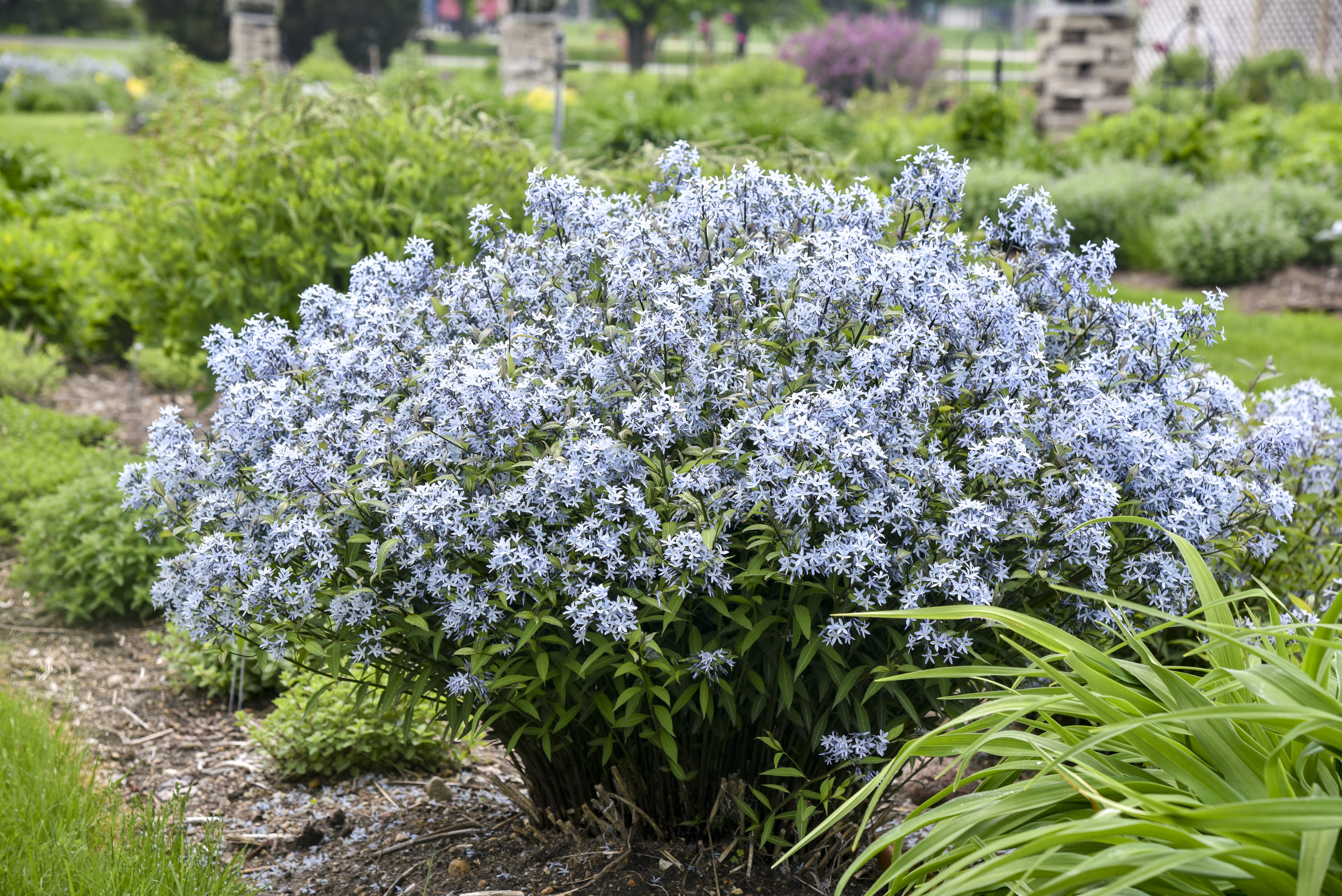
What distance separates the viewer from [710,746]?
240 centimetres

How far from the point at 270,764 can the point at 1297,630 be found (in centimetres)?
295

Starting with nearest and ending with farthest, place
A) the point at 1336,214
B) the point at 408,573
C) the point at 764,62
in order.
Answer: the point at 408,573
the point at 1336,214
the point at 764,62

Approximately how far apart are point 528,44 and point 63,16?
3475cm

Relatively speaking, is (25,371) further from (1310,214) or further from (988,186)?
(1310,214)

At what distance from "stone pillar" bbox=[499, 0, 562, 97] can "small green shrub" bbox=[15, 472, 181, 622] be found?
12474 millimetres

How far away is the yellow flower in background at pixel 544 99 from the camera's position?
13391mm

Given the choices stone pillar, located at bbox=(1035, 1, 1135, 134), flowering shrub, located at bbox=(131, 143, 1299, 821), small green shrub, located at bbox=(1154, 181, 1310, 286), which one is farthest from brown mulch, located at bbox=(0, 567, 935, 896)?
stone pillar, located at bbox=(1035, 1, 1135, 134)

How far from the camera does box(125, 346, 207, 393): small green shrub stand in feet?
22.1

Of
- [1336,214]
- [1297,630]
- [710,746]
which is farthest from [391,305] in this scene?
[1336,214]

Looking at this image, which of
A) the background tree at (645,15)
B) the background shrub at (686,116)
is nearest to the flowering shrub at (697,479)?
the background shrub at (686,116)

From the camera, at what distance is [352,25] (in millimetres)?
34062

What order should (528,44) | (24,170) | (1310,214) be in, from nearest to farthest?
(1310,214) < (24,170) < (528,44)

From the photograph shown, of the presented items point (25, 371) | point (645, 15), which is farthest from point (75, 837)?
point (645, 15)

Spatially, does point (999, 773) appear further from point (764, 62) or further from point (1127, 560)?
point (764, 62)
